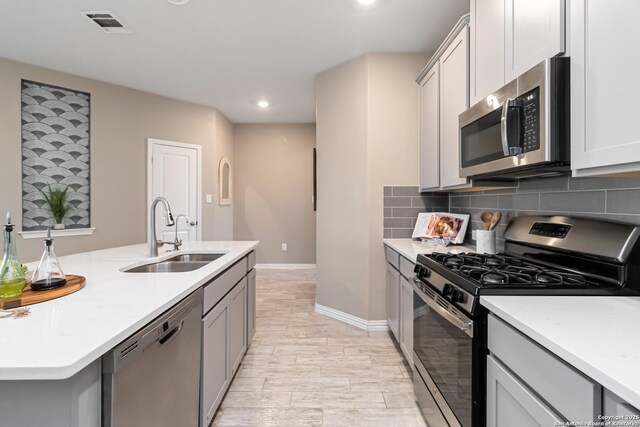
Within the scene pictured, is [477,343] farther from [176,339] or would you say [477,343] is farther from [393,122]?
[393,122]

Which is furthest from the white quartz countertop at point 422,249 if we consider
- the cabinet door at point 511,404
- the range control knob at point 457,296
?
the cabinet door at point 511,404

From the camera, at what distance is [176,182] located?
15.2 ft

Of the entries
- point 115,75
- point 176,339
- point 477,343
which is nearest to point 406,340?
point 477,343

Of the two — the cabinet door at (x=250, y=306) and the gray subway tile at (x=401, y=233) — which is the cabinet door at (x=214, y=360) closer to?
the cabinet door at (x=250, y=306)

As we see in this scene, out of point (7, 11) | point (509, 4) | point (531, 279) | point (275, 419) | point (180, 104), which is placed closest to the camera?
point (531, 279)

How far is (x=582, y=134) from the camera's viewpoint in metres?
1.09

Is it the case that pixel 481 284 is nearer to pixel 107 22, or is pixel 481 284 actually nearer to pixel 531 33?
pixel 531 33

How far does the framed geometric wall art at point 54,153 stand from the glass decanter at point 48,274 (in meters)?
3.04

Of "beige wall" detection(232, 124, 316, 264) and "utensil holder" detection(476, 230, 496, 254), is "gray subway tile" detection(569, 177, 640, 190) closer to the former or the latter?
"utensil holder" detection(476, 230, 496, 254)

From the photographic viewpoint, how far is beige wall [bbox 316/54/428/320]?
9.91ft

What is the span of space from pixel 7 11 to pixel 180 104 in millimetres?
2188

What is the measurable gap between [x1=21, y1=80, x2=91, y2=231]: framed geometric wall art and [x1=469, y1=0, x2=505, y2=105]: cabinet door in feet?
13.8

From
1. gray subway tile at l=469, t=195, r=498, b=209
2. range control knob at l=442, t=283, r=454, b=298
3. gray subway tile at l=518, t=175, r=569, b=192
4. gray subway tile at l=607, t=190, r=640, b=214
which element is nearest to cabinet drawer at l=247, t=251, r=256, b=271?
range control knob at l=442, t=283, r=454, b=298

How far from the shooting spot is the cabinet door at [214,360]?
1.54 metres
